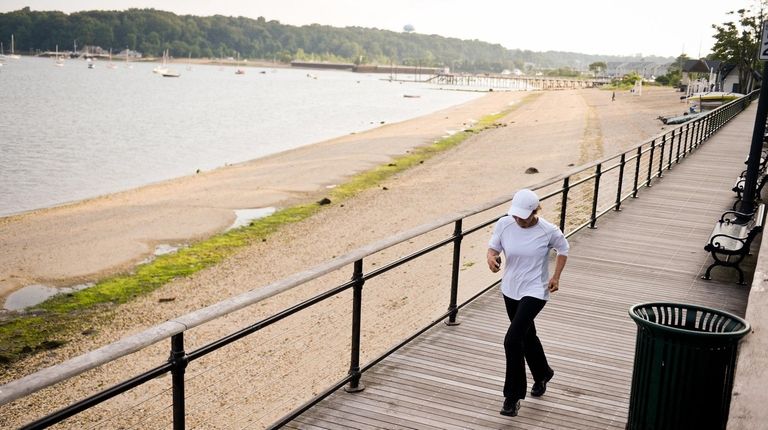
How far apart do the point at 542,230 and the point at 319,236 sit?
15.1m

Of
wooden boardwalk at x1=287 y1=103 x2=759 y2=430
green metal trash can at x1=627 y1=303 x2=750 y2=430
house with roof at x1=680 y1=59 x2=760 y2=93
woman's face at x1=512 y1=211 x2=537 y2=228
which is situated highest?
house with roof at x1=680 y1=59 x2=760 y2=93

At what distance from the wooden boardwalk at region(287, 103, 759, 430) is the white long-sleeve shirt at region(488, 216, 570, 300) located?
0.99 m

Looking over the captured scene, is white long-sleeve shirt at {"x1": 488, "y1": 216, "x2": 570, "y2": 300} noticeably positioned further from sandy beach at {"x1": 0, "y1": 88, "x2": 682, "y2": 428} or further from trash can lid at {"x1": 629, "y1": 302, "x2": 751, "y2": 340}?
sandy beach at {"x1": 0, "y1": 88, "x2": 682, "y2": 428}

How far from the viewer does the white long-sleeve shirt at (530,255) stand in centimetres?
532

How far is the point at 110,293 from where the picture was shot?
610 inches

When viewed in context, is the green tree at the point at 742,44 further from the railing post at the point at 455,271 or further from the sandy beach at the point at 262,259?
the railing post at the point at 455,271

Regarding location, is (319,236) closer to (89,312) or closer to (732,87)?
(89,312)

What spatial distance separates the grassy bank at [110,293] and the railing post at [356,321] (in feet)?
25.7

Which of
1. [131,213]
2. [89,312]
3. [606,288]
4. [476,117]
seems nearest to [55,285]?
[89,312]

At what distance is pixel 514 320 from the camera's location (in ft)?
17.6

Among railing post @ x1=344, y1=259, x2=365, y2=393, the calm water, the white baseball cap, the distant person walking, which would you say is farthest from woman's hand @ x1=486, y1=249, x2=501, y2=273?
the calm water

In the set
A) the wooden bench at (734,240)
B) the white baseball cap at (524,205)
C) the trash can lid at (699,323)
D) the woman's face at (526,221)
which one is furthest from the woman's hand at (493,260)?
the wooden bench at (734,240)

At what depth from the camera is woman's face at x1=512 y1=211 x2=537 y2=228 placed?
17.1 feet

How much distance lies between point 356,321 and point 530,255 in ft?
4.57
